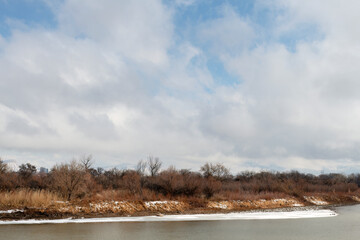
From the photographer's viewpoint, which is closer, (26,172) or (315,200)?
(315,200)

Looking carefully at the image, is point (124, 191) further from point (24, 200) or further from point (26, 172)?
point (26, 172)

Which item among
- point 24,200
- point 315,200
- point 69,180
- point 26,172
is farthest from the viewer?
point 26,172

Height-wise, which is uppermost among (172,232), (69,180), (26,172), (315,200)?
(26,172)

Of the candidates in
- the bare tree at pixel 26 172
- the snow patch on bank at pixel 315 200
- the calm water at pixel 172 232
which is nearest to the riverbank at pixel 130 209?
the calm water at pixel 172 232

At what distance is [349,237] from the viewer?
16625 mm

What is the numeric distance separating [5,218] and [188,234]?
14.6m

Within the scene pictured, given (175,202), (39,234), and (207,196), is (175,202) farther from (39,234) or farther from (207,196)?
(39,234)

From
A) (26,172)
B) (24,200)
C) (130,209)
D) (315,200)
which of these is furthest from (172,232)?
(26,172)

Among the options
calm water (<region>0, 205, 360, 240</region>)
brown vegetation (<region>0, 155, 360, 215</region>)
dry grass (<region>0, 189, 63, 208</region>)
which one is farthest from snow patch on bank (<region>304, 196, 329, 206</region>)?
dry grass (<region>0, 189, 63, 208</region>)

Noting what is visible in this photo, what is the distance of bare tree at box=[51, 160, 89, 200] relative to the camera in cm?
3070

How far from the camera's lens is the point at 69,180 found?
102 ft

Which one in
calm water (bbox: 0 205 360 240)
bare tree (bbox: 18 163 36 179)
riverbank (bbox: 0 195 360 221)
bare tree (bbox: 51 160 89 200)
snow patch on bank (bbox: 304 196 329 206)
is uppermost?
bare tree (bbox: 18 163 36 179)

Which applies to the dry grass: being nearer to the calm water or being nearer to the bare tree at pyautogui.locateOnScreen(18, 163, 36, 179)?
the calm water

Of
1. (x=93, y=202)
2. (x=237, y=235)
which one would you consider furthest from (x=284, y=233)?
(x=93, y=202)
